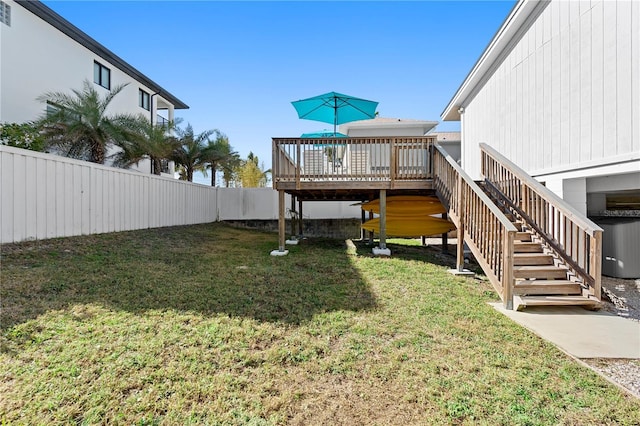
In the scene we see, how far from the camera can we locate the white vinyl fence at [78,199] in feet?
16.7

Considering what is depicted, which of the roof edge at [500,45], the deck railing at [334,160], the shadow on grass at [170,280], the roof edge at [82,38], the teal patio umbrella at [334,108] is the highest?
the roof edge at [82,38]

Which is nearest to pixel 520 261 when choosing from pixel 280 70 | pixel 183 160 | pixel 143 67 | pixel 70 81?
pixel 280 70

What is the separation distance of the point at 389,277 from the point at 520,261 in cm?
190

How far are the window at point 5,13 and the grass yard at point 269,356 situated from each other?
8520 millimetres

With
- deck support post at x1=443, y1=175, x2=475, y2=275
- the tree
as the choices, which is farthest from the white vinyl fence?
the tree

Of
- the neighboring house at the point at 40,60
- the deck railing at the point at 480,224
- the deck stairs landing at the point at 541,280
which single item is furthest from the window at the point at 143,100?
the deck stairs landing at the point at 541,280

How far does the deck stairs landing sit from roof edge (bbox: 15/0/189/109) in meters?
14.3

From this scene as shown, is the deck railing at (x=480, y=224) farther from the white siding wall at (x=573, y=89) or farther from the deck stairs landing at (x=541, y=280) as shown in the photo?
the white siding wall at (x=573, y=89)

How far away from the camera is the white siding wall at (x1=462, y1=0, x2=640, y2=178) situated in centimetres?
394

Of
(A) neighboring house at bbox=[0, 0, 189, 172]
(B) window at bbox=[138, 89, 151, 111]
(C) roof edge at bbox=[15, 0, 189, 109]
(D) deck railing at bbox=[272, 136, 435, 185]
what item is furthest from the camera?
(B) window at bbox=[138, 89, 151, 111]

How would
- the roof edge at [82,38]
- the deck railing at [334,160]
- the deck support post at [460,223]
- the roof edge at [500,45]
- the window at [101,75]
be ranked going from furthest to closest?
the window at [101,75]
the roof edge at [82,38]
the deck railing at [334,160]
the roof edge at [500,45]
the deck support post at [460,223]

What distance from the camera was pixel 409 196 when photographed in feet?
25.4

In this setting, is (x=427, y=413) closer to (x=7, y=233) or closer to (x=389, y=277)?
(x=389, y=277)

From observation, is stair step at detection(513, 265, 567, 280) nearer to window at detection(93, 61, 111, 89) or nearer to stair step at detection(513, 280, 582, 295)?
stair step at detection(513, 280, 582, 295)
